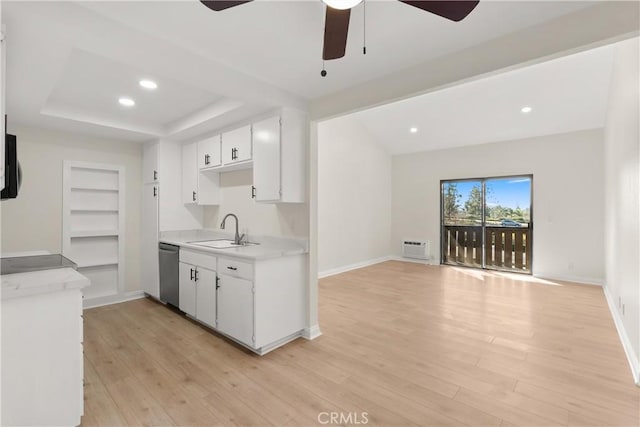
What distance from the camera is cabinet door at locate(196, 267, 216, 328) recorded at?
10.2 feet

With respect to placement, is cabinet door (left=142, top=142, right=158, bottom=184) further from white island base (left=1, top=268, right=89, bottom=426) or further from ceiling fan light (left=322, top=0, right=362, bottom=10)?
ceiling fan light (left=322, top=0, right=362, bottom=10)

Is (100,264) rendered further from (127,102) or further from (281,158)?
(281,158)

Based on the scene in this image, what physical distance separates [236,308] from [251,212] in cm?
135

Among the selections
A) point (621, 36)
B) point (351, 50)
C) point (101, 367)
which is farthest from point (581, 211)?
point (101, 367)

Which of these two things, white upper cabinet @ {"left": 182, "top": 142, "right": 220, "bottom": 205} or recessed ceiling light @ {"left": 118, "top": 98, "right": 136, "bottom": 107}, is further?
white upper cabinet @ {"left": 182, "top": 142, "right": 220, "bottom": 205}

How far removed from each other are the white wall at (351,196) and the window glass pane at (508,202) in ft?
7.53

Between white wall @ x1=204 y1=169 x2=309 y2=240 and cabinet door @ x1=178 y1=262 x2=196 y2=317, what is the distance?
796mm

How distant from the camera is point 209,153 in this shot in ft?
12.8

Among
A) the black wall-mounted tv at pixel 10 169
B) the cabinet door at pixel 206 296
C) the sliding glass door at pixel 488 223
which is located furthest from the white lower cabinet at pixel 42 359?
the sliding glass door at pixel 488 223

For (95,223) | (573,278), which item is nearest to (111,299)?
(95,223)

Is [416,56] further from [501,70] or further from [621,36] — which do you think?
[621,36]

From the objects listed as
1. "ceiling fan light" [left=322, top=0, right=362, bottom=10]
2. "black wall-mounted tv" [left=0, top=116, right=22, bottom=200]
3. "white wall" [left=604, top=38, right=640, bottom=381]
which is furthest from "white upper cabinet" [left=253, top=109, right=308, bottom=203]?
"white wall" [left=604, top=38, right=640, bottom=381]

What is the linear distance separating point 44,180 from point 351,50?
13.3 ft

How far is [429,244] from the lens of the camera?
7.07 m
